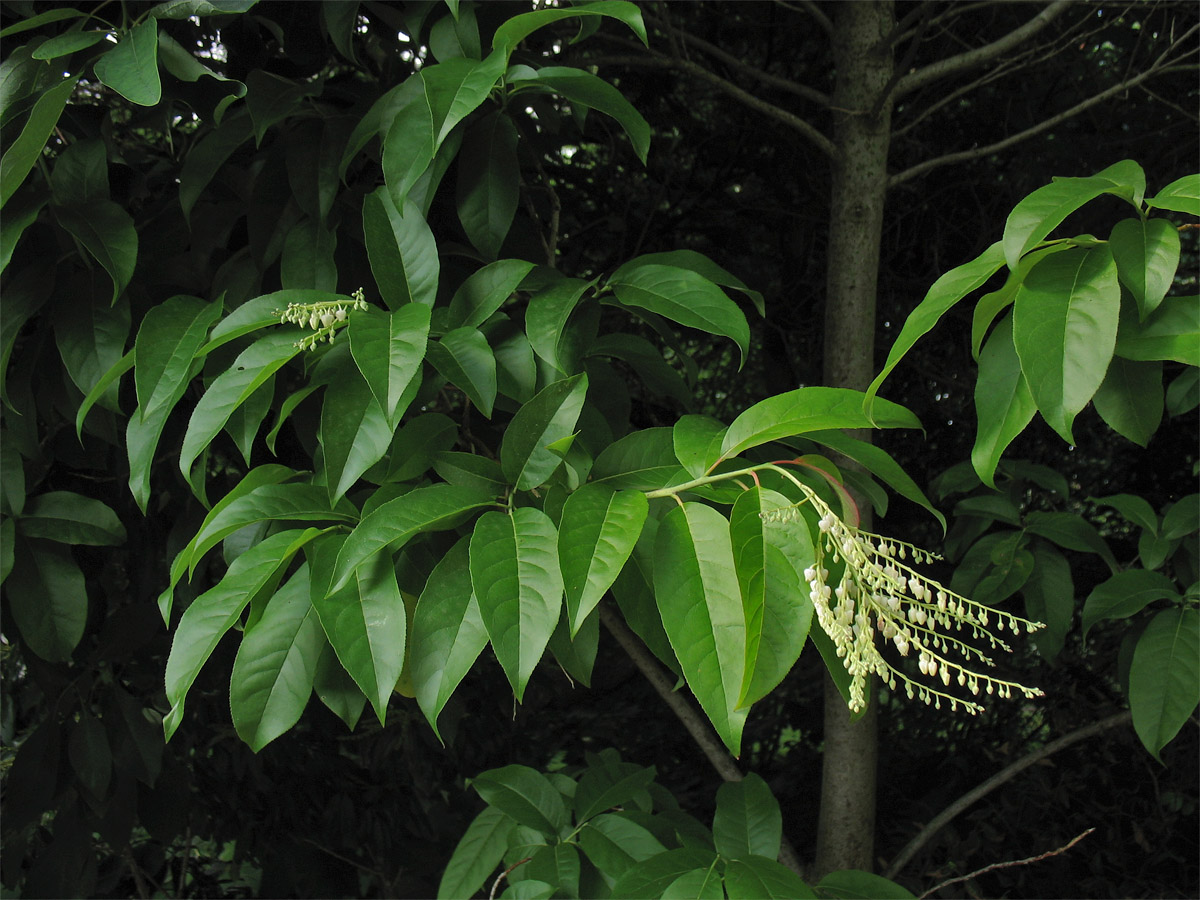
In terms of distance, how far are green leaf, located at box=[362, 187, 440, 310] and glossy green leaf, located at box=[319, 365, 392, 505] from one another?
0.11m

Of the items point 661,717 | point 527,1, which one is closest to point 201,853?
point 661,717

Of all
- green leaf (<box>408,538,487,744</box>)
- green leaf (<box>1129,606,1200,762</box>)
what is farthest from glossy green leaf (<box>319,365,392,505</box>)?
green leaf (<box>1129,606,1200,762</box>)

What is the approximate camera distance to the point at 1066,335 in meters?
0.56

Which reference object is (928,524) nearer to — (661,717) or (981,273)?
(661,717)

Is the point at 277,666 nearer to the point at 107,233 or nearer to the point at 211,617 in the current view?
the point at 211,617

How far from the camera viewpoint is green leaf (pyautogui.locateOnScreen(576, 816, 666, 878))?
3.03 ft

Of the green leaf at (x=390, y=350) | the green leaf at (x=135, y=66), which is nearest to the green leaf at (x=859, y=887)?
the green leaf at (x=390, y=350)

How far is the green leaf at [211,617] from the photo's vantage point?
65cm

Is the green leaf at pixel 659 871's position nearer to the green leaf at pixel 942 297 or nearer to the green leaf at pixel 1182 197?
the green leaf at pixel 942 297

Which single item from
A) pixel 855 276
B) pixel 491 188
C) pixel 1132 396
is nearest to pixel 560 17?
pixel 491 188

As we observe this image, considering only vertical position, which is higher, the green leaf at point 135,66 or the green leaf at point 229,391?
the green leaf at point 135,66

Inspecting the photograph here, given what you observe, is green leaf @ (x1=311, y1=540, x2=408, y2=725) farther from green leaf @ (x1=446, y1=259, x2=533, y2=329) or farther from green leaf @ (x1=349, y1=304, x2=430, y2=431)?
green leaf @ (x1=446, y1=259, x2=533, y2=329)

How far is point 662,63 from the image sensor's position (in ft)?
4.06

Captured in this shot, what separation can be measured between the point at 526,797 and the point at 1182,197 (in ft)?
2.95
